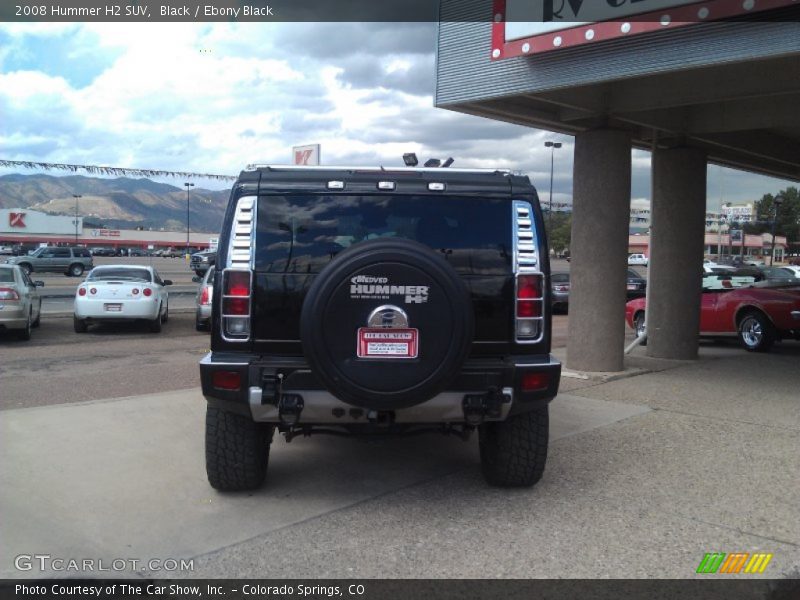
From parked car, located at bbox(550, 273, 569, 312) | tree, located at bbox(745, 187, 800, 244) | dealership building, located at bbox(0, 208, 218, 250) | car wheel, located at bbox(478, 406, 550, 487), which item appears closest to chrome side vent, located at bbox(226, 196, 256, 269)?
car wheel, located at bbox(478, 406, 550, 487)

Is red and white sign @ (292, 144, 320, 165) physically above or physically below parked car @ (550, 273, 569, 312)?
above

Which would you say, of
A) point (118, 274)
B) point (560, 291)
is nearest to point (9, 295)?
point (118, 274)

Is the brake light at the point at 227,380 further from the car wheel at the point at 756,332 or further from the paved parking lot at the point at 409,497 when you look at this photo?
the car wheel at the point at 756,332

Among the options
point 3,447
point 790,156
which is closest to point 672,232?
point 790,156

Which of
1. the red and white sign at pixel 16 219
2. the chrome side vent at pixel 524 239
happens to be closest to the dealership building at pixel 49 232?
the red and white sign at pixel 16 219

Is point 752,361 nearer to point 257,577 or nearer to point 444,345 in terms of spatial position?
point 444,345

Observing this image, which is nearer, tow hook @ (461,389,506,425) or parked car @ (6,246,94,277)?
tow hook @ (461,389,506,425)

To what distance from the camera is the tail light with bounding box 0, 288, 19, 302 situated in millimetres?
13344

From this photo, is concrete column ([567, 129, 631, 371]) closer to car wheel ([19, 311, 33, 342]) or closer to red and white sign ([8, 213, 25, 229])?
car wheel ([19, 311, 33, 342])

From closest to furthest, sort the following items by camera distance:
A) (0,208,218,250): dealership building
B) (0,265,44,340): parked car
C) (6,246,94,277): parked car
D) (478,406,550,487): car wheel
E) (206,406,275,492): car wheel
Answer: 1. (206,406,275,492): car wheel
2. (478,406,550,487): car wheel
3. (0,265,44,340): parked car
4. (6,246,94,277): parked car
5. (0,208,218,250): dealership building

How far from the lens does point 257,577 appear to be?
4062mm

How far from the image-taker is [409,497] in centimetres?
536

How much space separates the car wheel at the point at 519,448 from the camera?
5332 mm

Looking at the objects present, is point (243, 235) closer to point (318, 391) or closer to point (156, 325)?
point (318, 391)
